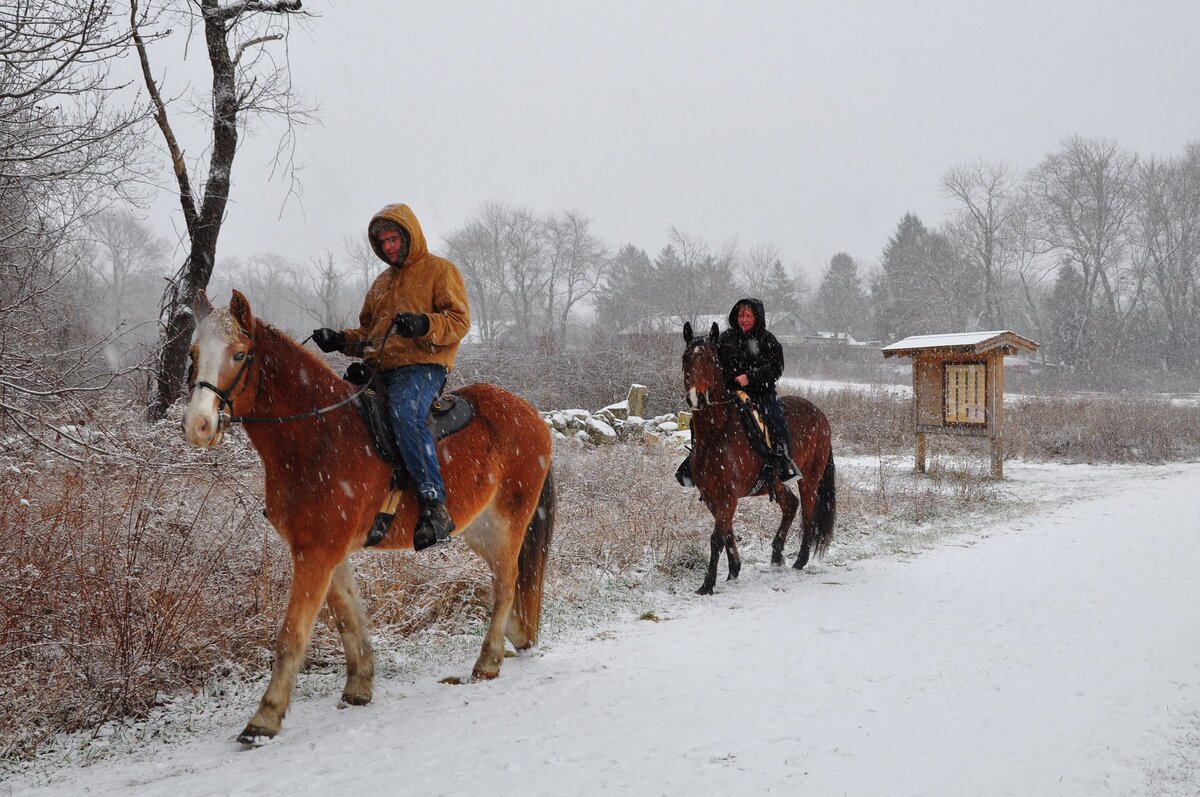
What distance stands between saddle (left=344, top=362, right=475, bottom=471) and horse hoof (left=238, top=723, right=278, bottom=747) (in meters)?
1.31

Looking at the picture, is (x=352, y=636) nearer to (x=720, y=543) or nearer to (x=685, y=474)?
(x=720, y=543)

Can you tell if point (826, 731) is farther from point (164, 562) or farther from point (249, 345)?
point (164, 562)

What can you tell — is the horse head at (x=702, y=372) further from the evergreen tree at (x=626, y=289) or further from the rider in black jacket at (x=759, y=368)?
the evergreen tree at (x=626, y=289)

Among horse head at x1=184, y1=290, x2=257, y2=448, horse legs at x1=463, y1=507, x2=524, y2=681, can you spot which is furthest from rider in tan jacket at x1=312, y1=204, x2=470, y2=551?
horse legs at x1=463, y1=507, x2=524, y2=681

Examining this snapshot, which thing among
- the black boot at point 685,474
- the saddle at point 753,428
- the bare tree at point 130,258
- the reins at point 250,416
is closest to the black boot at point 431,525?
the reins at point 250,416

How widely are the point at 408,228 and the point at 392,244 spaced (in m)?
0.14

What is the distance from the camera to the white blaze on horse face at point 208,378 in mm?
2629

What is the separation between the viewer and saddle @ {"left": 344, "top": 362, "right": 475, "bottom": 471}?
3416mm

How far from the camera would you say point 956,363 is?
45.8ft

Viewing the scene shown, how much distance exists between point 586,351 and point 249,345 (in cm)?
2122

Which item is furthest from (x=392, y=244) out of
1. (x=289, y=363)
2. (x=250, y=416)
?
(x=250, y=416)

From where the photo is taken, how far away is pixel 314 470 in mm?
3156

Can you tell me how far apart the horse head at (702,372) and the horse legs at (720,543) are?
0.99m

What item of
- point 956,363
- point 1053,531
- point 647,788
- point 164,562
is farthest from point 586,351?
point 647,788
